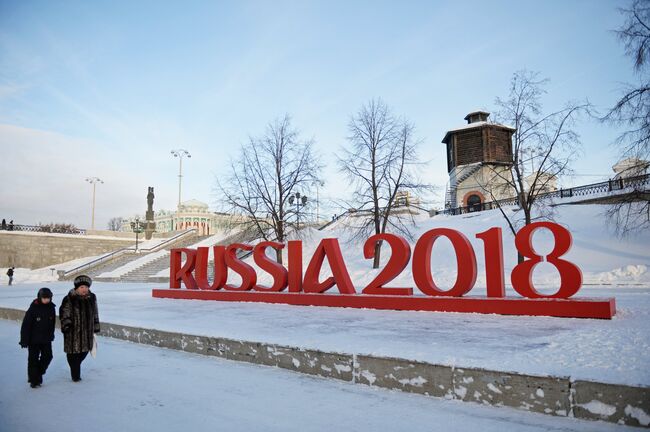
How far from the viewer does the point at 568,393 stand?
370 cm

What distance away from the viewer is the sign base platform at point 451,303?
7906 mm

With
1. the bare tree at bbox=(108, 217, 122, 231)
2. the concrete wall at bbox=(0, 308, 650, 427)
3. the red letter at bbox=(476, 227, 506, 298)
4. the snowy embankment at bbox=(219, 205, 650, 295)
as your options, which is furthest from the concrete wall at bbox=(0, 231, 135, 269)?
the bare tree at bbox=(108, 217, 122, 231)

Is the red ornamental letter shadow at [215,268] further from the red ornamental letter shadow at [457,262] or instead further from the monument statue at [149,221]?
the monument statue at [149,221]

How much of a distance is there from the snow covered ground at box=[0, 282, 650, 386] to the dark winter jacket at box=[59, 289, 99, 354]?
1687 millimetres

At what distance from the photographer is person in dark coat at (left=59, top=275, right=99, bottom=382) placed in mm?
5414

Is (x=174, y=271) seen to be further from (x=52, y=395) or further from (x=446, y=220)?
(x=446, y=220)

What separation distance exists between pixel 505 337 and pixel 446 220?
29764 millimetres

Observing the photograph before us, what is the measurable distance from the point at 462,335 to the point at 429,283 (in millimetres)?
3832

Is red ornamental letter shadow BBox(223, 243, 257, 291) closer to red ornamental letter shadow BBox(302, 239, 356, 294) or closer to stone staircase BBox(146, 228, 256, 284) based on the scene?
red ornamental letter shadow BBox(302, 239, 356, 294)

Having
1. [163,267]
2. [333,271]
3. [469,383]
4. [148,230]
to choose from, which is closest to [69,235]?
[148,230]

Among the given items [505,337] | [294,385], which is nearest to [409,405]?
[294,385]

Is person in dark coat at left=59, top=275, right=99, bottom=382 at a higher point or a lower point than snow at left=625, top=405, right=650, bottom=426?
higher

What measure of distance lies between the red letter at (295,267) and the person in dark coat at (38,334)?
788 cm

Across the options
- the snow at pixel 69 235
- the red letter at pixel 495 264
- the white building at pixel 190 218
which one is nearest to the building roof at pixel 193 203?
the white building at pixel 190 218
